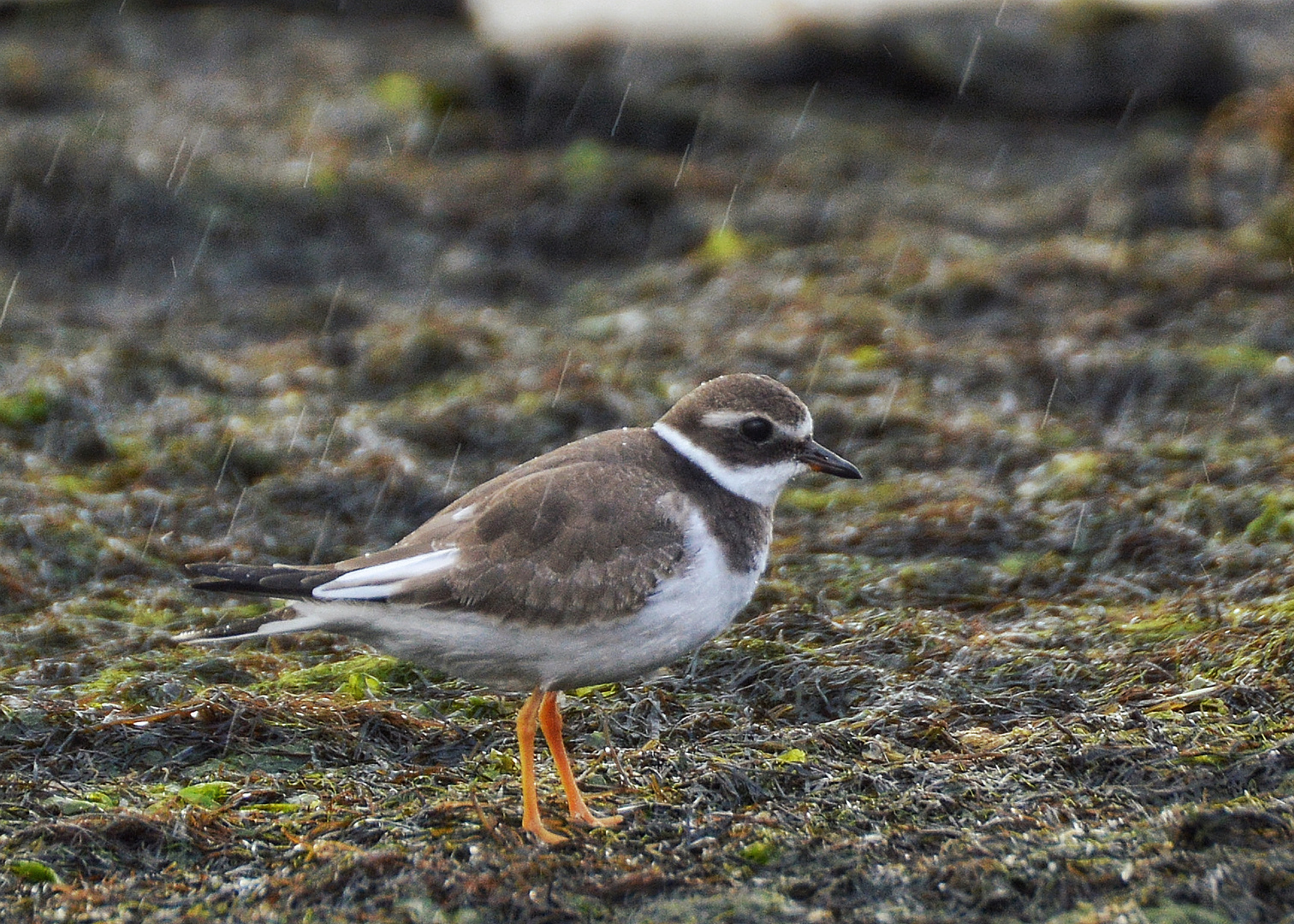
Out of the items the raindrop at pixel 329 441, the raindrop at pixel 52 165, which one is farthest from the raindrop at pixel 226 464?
the raindrop at pixel 52 165

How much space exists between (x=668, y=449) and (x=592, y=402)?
3.25m

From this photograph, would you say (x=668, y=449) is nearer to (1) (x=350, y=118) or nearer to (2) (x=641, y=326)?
(2) (x=641, y=326)

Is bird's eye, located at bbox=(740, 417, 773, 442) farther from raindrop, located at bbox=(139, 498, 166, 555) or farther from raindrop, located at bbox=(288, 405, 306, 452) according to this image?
raindrop, located at bbox=(288, 405, 306, 452)

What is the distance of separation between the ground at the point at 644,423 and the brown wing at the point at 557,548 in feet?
2.38

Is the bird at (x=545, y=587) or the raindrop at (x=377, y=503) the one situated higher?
the bird at (x=545, y=587)

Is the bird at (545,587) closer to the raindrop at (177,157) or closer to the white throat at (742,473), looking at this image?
the white throat at (742,473)

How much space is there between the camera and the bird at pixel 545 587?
4.77 m

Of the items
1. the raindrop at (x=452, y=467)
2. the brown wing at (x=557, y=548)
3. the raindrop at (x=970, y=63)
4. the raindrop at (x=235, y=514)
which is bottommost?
the raindrop at (x=235, y=514)

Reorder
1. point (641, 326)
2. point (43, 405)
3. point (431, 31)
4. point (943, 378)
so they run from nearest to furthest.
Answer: point (43, 405) < point (943, 378) < point (641, 326) < point (431, 31)

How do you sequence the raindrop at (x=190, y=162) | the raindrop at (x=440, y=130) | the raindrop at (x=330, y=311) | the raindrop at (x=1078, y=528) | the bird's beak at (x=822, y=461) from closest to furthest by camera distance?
the bird's beak at (x=822, y=461) < the raindrop at (x=1078, y=528) < the raindrop at (x=330, y=311) < the raindrop at (x=190, y=162) < the raindrop at (x=440, y=130)

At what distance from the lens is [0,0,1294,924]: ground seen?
14.6 feet

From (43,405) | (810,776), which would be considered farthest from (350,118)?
(810,776)

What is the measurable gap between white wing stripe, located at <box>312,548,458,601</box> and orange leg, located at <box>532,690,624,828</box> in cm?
58

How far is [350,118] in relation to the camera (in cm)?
1398
